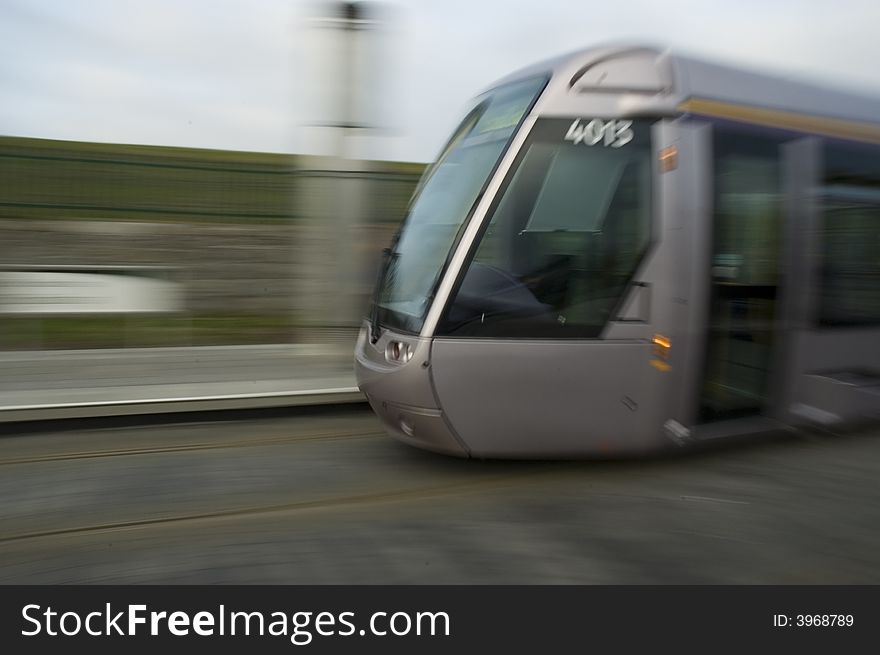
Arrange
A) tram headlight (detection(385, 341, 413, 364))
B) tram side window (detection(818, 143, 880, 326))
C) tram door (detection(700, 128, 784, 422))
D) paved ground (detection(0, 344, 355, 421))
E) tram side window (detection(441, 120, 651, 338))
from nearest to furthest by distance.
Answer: tram side window (detection(441, 120, 651, 338))
tram headlight (detection(385, 341, 413, 364))
tram door (detection(700, 128, 784, 422))
tram side window (detection(818, 143, 880, 326))
paved ground (detection(0, 344, 355, 421))

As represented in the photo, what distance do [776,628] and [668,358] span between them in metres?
2.07

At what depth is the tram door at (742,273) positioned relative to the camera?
532 centimetres

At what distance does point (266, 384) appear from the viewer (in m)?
7.57

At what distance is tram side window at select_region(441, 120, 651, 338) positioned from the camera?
191 inches

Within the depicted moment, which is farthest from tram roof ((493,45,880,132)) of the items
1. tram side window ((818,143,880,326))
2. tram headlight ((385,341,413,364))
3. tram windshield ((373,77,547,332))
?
tram headlight ((385,341,413,364))

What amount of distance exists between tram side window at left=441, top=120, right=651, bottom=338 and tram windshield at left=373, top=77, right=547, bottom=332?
25 centimetres

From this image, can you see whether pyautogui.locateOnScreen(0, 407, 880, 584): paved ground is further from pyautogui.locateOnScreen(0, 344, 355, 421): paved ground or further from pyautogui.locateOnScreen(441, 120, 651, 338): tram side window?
pyautogui.locateOnScreen(441, 120, 651, 338): tram side window

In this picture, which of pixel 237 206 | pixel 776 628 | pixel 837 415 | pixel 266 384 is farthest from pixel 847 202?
pixel 237 206

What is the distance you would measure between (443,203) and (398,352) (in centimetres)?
106

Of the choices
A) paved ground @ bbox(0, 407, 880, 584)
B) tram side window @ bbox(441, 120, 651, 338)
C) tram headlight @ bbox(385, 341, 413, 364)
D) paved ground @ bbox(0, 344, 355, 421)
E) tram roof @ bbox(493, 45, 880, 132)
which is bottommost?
paved ground @ bbox(0, 407, 880, 584)

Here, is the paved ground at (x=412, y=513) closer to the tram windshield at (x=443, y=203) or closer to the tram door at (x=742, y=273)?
the tram door at (x=742, y=273)

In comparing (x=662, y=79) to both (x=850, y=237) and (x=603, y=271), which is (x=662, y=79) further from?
(x=850, y=237)

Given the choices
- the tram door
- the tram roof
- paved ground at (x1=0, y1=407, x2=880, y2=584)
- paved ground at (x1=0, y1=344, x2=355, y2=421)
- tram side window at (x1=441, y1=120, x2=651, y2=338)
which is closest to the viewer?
paved ground at (x1=0, y1=407, x2=880, y2=584)

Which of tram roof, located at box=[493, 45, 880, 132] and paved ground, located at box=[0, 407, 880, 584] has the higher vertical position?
tram roof, located at box=[493, 45, 880, 132]
